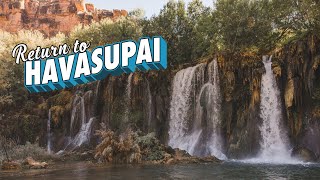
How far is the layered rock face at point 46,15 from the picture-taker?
420 ft

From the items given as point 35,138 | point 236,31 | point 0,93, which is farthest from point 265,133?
point 0,93

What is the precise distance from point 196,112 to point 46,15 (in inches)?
4172

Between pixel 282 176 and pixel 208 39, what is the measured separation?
1372 inches

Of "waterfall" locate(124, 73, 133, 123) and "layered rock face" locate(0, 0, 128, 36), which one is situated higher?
"layered rock face" locate(0, 0, 128, 36)

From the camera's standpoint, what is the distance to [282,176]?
60.8 ft

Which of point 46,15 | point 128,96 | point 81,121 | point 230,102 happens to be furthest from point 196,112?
point 46,15

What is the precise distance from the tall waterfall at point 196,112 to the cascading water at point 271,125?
400 cm

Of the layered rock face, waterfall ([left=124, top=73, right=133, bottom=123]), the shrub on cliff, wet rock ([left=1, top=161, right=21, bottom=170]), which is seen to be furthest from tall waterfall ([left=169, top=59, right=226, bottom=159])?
the layered rock face

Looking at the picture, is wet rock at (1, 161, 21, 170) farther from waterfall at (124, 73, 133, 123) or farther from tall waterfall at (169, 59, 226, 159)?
waterfall at (124, 73, 133, 123)

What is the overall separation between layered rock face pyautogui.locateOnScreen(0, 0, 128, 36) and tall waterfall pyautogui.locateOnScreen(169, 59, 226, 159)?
91.8 meters

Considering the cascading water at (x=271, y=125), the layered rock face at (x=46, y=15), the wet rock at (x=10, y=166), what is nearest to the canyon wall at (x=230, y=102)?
the cascading water at (x=271, y=125)

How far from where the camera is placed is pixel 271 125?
3325cm

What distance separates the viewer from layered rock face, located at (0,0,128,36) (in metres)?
128

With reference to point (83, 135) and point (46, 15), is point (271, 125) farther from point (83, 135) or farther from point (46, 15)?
point (46, 15)
